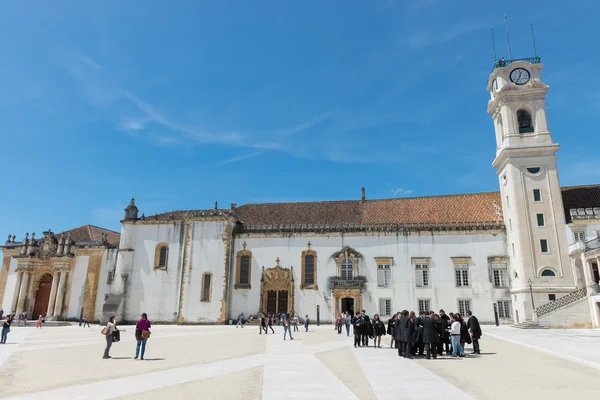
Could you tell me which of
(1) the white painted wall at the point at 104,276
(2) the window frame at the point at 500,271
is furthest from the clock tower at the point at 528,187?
(1) the white painted wall at the point at 104,276

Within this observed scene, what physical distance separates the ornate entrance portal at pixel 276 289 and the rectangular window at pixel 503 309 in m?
17.8

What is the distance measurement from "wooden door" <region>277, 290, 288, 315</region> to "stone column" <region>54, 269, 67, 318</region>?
72.8 ft

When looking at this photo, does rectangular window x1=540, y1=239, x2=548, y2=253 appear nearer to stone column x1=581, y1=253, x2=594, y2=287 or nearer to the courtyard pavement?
stone column x1=581, y1=253, x2=594, y2=287

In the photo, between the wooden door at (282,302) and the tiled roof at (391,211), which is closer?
the tiled roof at (391,211)

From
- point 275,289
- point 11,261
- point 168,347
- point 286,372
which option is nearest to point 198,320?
point 275,289

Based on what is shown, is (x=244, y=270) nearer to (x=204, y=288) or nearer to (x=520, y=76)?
(x=204, y=288)

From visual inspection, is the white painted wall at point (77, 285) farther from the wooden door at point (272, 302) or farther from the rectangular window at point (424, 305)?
the rectangular window at point (424, 305)

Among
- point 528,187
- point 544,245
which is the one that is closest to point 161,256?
point 528,187

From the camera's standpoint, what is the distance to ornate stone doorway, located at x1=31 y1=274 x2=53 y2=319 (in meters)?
42.5

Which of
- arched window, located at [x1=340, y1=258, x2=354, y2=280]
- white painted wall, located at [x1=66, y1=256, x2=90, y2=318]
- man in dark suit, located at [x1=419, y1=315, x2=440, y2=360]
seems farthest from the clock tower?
white painted wall, located at [x1=66, y1=256, x2=90, y2=318]

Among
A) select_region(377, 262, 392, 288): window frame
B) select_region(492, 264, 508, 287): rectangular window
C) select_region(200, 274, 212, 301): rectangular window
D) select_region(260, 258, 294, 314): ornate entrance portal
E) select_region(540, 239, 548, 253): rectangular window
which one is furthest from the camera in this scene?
select_region(200, 274, 212, 301): rectangular window

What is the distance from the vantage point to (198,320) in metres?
37.1

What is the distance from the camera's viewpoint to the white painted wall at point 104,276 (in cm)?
4026

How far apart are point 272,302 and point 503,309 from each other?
20.0m
